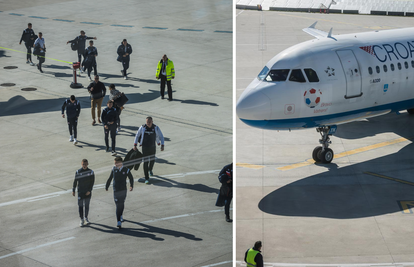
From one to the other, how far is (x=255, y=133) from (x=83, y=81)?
38.8ft

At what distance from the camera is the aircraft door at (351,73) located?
1684cm

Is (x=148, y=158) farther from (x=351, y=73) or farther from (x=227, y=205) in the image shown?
(x=351, y=73)

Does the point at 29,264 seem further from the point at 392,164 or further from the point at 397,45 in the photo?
the point at 397,45

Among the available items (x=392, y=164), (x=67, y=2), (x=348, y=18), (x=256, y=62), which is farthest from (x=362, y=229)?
(x=348, y=18)

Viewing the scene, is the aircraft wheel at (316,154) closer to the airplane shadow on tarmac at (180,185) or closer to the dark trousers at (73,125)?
the airplane shadow on tarmac at (180,185)

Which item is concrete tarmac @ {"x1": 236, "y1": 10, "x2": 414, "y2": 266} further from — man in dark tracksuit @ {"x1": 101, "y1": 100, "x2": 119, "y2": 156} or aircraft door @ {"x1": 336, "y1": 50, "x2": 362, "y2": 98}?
man in dark tracksuit @ {"x1": 101, "y1": 100, "x2": 119, "y2": 156}

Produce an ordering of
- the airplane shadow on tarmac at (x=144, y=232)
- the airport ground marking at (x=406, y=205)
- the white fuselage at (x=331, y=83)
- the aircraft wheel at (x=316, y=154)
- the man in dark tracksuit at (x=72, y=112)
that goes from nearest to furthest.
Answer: the airplane shadow on tarmac at (x=144, y=232)
the man in dark tracksuit at (x=72, y=112)
the airport ground marking at (x=406, y=205)
the white fuselage at (x=331, y=83)
the aircraft wheel at (x=316, y=154)

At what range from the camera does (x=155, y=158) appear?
28.5 feet

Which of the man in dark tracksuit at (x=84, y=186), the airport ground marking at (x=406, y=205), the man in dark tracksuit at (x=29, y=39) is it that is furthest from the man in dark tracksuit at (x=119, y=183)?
the airport ground marking at (x=406, y=205)

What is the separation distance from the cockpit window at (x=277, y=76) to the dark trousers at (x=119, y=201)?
29.6ft

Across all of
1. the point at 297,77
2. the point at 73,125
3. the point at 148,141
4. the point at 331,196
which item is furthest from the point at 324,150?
the point at 73,125

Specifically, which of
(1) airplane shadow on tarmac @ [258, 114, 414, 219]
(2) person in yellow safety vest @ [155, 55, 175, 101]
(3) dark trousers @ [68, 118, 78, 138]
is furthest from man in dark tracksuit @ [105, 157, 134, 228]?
(1) airplane shadow on tarmac @ [258, 114, 414, 219]

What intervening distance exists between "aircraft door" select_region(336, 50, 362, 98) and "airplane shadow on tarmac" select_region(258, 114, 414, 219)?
2456 millimetres

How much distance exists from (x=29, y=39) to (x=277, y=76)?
9.18 m
